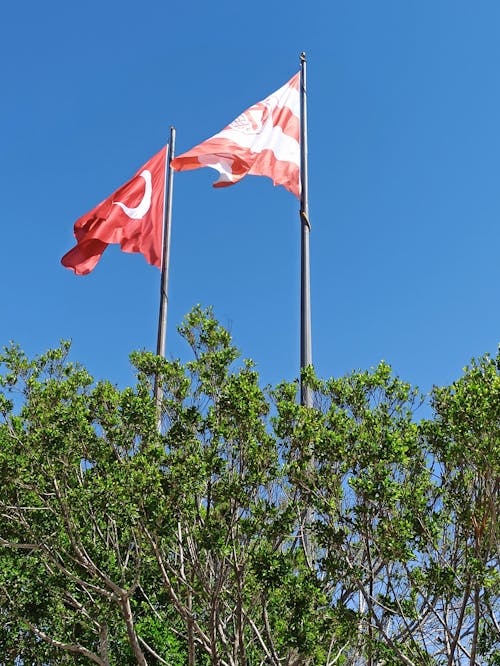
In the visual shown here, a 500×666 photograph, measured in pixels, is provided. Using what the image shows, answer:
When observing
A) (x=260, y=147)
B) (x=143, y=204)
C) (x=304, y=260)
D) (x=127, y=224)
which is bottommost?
(x=304, y=260)

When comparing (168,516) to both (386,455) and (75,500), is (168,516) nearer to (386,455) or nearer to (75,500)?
(75,500)

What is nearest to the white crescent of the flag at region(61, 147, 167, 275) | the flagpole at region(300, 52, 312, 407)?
the flag at region(61, 147, 167, 275)

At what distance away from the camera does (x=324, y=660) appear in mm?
11320

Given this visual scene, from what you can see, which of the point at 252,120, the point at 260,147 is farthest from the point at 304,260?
the point at 252,120

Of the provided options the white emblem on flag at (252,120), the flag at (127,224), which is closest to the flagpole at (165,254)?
the flag at (127,224)

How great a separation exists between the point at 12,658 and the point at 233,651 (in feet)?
20.7

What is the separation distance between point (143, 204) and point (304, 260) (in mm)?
5179

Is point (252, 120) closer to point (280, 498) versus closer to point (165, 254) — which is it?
point (165, 254)

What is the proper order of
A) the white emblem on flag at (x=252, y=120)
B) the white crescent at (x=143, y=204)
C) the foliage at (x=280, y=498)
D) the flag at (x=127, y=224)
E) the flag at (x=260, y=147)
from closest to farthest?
the foliage at (x=280, y=498), the flag at (x=260, y=147), the white emblem on flag at (x=252, y=120), the flag at (x=127, y=224), the white crescent at (x=143, y=204)

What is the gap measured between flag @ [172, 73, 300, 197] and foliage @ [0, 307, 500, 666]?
400cm

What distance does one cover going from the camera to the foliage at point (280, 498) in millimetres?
9711

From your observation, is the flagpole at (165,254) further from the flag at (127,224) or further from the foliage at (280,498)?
the foliage at (280,498)

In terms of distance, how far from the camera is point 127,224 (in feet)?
58.0

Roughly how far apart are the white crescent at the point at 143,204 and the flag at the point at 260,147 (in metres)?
3.09
